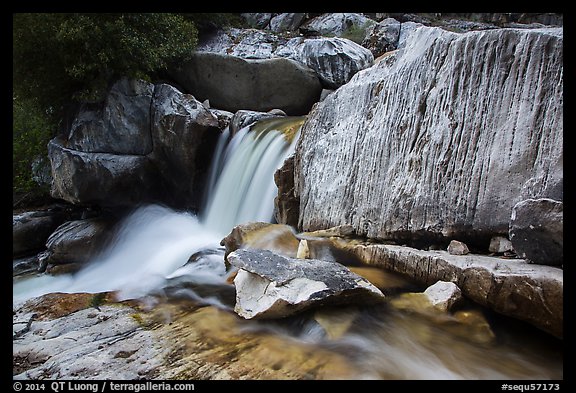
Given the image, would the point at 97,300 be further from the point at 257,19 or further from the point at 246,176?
the point at 257,19

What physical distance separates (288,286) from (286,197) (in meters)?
3.95

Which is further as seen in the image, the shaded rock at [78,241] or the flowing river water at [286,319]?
the shaded rock at [78,241]

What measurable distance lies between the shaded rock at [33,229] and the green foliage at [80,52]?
336 cm

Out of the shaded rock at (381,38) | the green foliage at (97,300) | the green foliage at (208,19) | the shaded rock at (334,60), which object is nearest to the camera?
the green foliage at (97,300)

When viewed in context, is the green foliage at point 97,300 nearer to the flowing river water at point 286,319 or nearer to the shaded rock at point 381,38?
the flowing river water at point 286,319

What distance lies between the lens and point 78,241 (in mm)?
9234

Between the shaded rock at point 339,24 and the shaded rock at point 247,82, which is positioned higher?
the shaded rock at point 339,24

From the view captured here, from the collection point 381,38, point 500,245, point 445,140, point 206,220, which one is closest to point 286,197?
point 206,220

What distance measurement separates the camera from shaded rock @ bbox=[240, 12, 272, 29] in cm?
1839

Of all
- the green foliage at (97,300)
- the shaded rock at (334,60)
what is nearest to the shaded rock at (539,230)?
the green foliage at (97,300)

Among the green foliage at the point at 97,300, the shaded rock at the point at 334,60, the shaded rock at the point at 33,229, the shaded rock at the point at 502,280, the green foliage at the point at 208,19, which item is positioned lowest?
the shaded rock at the point at 33,229

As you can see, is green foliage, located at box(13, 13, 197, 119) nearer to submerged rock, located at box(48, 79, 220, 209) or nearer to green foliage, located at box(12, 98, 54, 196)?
submerged rock, located at box(48, 79, 220, 209)

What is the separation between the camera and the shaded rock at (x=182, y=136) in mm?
9695

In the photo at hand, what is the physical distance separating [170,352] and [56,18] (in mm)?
8769
